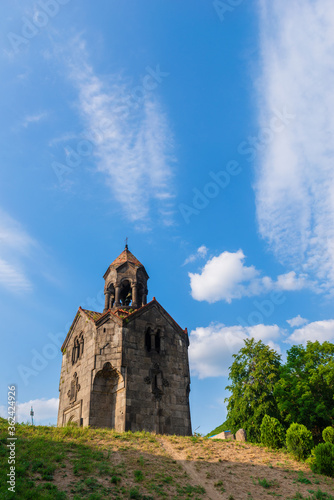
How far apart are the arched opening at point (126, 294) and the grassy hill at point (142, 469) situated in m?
9.51

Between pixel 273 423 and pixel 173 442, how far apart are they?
14.4 feet

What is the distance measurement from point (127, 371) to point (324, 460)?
30.9 ft

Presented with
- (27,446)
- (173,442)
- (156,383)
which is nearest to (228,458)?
(173,442)

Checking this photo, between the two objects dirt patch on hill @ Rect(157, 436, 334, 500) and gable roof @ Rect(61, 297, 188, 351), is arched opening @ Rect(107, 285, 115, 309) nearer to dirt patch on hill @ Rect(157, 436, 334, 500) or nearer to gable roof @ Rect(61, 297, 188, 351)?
gable roof @ Rect(61, 297, 188, 351)

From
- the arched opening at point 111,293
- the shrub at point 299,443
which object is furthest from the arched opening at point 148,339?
the shrub at point 299,443

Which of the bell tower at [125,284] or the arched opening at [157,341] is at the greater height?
the bell tower at [125,284]

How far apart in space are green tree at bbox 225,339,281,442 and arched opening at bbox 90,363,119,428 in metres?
10.2

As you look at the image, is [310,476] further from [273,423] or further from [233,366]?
[233,366]

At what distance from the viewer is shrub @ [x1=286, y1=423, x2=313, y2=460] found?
47.2 ft

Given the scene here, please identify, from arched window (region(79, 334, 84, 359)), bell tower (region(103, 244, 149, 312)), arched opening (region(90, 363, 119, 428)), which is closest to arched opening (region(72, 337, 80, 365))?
arched window (region(79, 334, 84, 359))

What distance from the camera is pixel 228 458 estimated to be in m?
14.1

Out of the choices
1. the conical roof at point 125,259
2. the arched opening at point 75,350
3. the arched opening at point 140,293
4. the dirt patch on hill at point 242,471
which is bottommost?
the dirt patch on hill at point 242,471

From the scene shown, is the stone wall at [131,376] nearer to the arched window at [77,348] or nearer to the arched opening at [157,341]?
the arched opening at [157,341]

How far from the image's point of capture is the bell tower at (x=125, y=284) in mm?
22844
